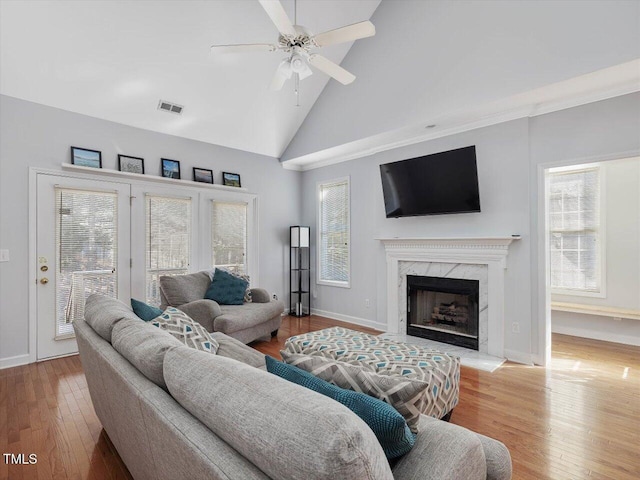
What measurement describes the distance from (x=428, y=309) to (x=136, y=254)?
12.7 feet

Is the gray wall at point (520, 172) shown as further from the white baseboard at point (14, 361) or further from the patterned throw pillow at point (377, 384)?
the white baseboard at point (14, 361)

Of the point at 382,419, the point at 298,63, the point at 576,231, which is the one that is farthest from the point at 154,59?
the point at 576,231

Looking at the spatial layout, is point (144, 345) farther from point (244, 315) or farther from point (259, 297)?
point (259, 297)

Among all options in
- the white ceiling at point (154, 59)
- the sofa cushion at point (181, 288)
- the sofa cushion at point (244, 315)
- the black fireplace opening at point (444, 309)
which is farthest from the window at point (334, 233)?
the sofa cushion at point (181, 288)

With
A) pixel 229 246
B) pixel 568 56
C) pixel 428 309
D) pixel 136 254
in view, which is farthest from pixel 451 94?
pixel 136 254

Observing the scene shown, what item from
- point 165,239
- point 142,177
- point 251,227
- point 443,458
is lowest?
point 443,458

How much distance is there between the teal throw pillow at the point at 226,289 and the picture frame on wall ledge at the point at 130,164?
1621mm

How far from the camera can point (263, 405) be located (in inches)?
33.7

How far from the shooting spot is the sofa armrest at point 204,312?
3.81 metres

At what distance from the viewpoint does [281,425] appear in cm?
78

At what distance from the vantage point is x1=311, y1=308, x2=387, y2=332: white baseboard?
492cm

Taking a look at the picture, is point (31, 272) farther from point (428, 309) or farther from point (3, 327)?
point (428, 309)

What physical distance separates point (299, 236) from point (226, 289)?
68.4 inches

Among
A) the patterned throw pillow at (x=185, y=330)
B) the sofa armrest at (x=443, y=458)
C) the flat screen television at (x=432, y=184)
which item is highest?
the flat screen television at (x=432, y=184)
